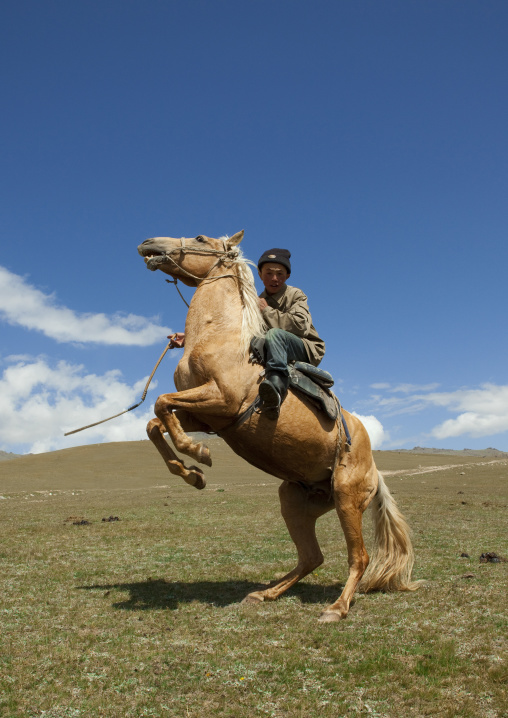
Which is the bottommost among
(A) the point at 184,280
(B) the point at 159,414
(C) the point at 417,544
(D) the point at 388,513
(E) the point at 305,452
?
(C) the point at 417,544

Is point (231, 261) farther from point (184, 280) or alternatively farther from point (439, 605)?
point (439, 605)

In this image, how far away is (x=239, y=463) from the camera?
60219mm

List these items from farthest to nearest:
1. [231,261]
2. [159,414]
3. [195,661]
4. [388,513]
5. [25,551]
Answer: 1. [25,551]
2. [388,513]
3. [231,261]
4. [159,414]
5. [195,661]

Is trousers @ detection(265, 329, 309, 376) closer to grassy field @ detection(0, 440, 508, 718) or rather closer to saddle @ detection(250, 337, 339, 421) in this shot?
saddle @ detection(250, 337, 339, 421)

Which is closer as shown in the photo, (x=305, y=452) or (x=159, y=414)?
(x=159, y=414)

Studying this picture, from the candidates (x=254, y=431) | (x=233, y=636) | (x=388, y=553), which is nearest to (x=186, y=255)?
(x=254, y=431)

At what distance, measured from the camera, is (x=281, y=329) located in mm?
6023

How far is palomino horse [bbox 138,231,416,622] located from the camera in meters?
5.52

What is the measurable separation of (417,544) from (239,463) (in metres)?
51.0

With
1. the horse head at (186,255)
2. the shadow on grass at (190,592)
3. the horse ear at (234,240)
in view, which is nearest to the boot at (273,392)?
the horse head at (186,255)

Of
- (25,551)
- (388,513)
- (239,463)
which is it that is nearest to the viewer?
(388,513)

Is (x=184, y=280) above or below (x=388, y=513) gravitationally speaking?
above

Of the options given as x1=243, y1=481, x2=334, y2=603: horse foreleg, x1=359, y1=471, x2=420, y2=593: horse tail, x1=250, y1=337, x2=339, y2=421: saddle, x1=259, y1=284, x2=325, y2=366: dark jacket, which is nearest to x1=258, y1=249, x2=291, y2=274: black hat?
x1=259, y1=284, x2=325, y2=366: dark jacket

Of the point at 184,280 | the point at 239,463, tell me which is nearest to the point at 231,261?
the point at 184,280
